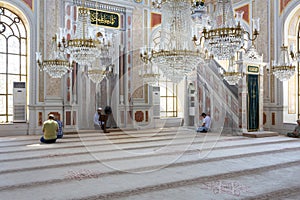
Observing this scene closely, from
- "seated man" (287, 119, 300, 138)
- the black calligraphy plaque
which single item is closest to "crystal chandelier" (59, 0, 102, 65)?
the black calligraphy plaque

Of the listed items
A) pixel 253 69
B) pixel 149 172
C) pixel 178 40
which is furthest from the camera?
pixel 253 69

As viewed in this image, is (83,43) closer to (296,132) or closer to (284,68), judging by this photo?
(284,68)

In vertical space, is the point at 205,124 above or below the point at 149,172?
above

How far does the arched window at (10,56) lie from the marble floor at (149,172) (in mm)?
2310

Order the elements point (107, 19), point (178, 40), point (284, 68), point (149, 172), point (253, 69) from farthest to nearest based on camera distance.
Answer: point (107, 19) < point (253, 69) < point (284, 68) < point (178, 40) < point (149, 172)

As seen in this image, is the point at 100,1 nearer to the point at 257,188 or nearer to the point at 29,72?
the point at 29,72

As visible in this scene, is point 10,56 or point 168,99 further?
point 168,99

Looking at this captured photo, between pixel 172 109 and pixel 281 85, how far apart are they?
12.3 ft

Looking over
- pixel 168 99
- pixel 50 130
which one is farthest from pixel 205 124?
pixel 50 130

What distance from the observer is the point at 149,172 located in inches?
142

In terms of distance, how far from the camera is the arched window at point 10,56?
7.73 metres

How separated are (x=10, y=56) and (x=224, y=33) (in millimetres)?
6140

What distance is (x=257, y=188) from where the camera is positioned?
2916mm

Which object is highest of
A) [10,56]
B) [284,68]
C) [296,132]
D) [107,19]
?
[107,19]
